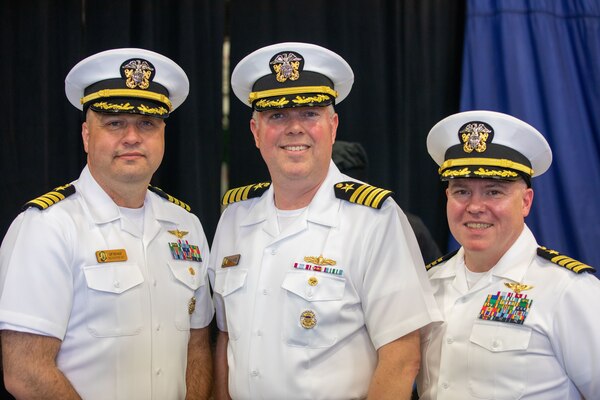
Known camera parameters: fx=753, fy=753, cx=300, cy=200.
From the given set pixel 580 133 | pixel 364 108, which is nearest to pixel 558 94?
pixel 580 133

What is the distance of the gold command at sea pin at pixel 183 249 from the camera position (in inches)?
109

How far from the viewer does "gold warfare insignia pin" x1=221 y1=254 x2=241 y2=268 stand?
2656 millimetres

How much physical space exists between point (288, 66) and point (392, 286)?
0.82 metres

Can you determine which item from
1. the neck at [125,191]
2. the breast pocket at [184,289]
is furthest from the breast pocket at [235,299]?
the neck at [125,191]

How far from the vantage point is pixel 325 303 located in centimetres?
242

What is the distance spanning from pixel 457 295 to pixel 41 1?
2376 mm

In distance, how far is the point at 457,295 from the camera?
256cm

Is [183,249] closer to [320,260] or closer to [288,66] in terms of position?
[320,260]

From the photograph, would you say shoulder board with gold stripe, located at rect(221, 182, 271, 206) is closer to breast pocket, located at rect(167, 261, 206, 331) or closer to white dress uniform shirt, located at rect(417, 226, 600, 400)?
breast pocket, located at rect(167, 261, 206, 331)

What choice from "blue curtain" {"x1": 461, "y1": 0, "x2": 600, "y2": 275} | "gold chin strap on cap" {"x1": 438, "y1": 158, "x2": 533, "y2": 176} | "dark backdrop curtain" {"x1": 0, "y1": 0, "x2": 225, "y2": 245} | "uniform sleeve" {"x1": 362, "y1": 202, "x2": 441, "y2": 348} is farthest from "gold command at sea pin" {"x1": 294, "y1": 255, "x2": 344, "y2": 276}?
"blue curtain" {"x1": 461, "y1": 0, "x2": 600, "y2": 275}

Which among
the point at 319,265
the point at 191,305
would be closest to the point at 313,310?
the point at 319,265

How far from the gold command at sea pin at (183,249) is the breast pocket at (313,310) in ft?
1.65

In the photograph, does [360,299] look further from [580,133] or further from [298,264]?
[580,133]

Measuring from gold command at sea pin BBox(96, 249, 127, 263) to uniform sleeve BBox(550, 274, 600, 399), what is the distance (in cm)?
141
